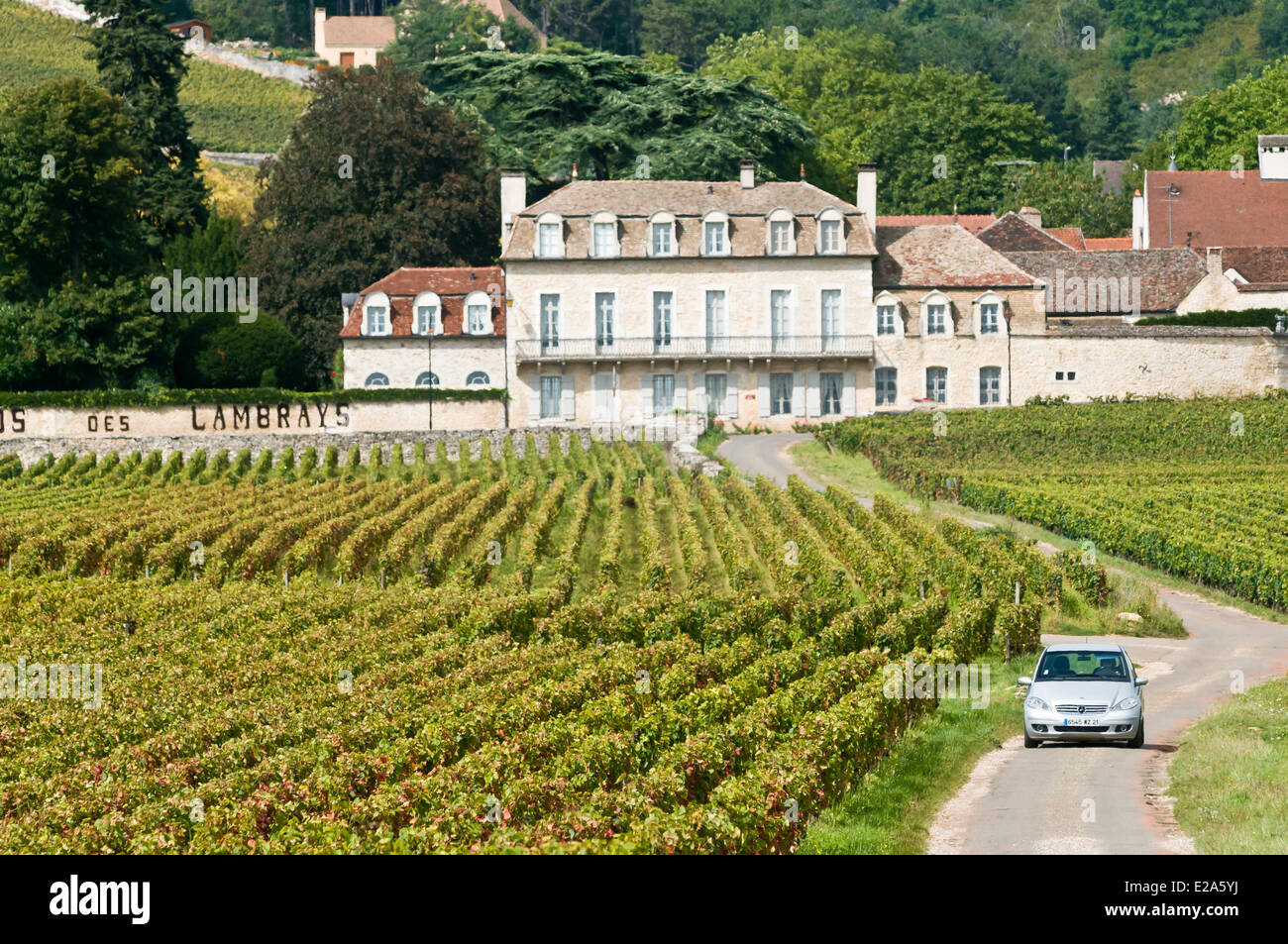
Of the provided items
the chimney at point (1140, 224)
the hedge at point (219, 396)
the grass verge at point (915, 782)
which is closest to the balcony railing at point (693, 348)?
the hedge at point (219, 396)

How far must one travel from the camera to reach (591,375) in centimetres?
5853

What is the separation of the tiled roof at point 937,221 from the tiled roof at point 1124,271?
13.1 ft

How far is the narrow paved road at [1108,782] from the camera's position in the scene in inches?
605

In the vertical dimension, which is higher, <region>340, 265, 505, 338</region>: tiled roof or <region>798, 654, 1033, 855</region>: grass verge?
<region>340, 265, 505, 338</region>: tiled roof

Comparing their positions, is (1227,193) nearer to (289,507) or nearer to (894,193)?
(894,193)

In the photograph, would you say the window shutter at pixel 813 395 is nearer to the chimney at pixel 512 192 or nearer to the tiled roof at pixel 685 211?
the tiled roof at pixel 685 211

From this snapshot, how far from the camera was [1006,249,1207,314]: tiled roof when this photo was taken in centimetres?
6450

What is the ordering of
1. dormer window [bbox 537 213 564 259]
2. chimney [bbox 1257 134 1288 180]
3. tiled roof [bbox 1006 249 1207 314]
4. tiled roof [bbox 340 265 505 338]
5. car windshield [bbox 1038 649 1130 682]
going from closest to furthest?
car windshield [bbox 1038 649 1130 682], dormer window [bbox 537 213 564 259], tiled roof [bbox 340 265 505 338], tiled roof [bbox 1006 249 1207 314], chimney [bbox 1257 134 1288 180]

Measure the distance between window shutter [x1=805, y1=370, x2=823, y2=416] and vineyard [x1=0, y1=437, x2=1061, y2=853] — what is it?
9260 millimetres

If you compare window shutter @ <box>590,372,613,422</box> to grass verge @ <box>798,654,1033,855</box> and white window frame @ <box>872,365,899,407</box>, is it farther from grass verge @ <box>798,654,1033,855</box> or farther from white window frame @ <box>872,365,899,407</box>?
grass verge @ <box>798,654,1033,855</box>

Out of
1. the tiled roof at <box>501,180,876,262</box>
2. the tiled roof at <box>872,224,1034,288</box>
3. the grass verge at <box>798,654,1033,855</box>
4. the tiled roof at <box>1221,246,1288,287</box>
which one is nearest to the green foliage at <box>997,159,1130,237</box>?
the tiled roof at <box>1221,246,1288,287</box>
